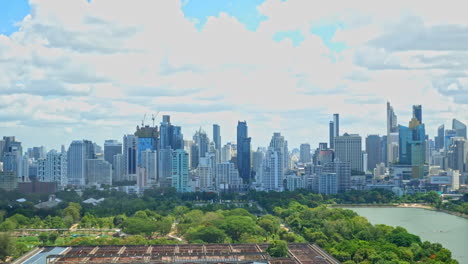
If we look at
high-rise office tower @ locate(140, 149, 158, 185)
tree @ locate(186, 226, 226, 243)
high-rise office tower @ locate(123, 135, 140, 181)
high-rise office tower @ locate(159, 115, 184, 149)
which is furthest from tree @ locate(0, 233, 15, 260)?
high-rise office tower @ locate(159, 115, 184, 149)

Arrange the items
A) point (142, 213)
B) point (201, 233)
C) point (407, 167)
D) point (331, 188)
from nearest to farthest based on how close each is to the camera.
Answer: point (201, 233) → point (142, 213) → point (331, 188) → point (407, 167)

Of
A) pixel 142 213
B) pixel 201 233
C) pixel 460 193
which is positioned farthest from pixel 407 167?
pixel 201 233

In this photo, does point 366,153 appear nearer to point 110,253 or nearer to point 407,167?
point 407,167

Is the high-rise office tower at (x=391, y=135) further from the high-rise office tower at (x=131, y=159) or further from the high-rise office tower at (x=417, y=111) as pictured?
the high-rise office tower at (x=131, y=159)

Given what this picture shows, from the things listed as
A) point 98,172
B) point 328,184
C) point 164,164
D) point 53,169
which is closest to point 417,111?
point 328,184

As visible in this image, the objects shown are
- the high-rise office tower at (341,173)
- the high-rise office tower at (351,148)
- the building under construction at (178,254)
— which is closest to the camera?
the building under construction at (178,254)

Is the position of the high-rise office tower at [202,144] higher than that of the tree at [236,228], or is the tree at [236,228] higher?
the high-rise office tower at [202,144]

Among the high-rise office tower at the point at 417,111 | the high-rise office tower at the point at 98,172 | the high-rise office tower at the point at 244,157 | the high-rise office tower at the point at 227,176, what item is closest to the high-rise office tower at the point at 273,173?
the high-rise office tower at the point at 227,176
